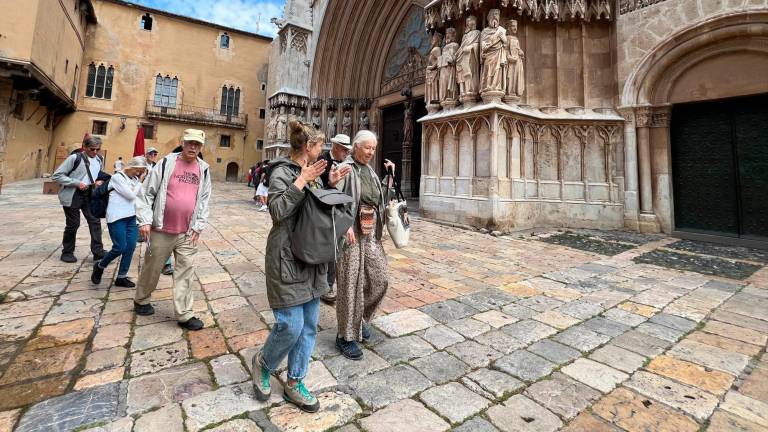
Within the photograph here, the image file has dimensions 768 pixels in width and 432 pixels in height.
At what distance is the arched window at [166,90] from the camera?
84.0 ft

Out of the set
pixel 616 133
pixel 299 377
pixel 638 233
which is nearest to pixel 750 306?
pixel 299 377

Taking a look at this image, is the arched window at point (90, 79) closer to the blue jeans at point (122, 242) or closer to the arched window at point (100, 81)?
the arched window at point (100, 81)

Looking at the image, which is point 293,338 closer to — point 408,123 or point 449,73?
point 449,73

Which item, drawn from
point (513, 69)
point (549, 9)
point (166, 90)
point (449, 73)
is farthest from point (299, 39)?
point (166, 90)

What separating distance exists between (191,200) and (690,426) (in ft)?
11.9

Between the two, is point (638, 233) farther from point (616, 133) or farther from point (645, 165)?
point (616, 133)

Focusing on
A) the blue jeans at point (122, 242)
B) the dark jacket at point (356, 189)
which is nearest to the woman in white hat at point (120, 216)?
the blue jeans at point (122, 242)

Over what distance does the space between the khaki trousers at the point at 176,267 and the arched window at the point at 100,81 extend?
97.7 feet

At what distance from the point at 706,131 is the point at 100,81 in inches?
1320

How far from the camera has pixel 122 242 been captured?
11.9 feet

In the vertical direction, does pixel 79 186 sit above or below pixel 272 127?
below

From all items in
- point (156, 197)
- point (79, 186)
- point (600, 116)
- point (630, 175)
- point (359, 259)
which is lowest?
point (359, 259)

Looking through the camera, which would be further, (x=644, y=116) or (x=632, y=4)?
(x=632, y=4)

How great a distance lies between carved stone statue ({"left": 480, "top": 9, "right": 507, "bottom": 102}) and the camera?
24.7 feet
